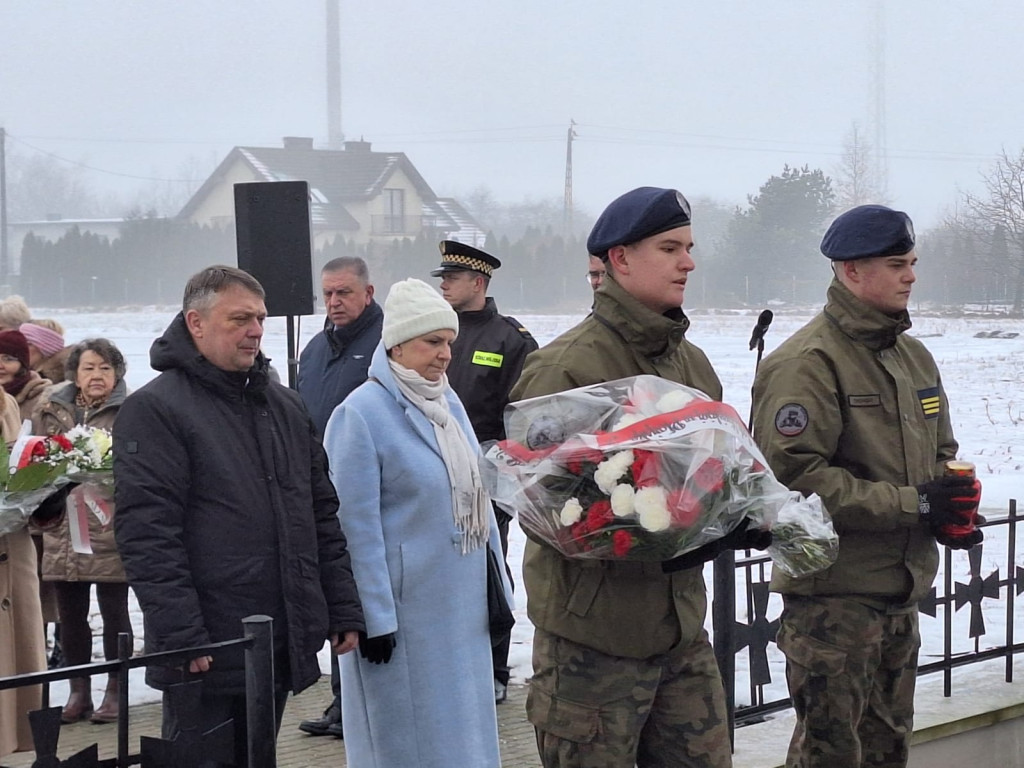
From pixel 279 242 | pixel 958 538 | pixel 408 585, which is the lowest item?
pixel 408 585

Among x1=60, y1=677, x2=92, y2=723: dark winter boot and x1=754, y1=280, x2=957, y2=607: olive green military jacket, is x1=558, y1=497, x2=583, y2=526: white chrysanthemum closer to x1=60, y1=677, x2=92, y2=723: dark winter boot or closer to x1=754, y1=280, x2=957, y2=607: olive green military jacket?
x1=754, y1=280, x2=957, y2=607: olive green military jacket

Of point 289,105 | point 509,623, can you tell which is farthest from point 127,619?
point 289,105

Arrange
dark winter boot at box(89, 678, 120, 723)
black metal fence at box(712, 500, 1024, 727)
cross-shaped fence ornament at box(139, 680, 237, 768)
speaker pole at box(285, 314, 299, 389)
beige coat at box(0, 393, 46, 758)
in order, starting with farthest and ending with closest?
1. speaker pole at box(285, 314, 299, 389)
2. dark winter boot at box(89, 678, 120, 723)
3. beige coat at box(0, 393, 46, 758)
4. black metal fence at box(712, 500, 1024, 727)
5. cross-shaped fence ornament at box(139, 680, 237, 768)

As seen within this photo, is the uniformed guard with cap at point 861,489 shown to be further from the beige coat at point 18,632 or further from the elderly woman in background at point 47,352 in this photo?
the elderly woman in background at point 47,352

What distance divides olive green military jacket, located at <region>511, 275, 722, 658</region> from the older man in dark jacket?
636mm

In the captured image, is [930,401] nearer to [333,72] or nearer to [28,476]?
[28,476]

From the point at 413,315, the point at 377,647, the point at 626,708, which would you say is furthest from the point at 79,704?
the point at 626,708

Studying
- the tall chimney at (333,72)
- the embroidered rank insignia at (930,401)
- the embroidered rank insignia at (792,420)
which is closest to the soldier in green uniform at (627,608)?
the embroidered rank insignia at (792,420)

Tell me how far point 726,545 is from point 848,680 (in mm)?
844

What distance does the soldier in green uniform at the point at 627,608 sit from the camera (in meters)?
3.20

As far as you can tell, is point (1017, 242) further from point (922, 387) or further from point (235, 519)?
point (235, 519)

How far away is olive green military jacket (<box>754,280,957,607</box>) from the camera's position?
3.67m

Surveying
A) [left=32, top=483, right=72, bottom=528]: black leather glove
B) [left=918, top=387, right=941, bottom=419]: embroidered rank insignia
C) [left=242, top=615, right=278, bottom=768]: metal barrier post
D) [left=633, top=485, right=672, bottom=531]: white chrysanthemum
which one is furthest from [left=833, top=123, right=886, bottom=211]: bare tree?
[left=242, top=615, right=278, bottom=768]: metal barrier post

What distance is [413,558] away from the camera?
3.84 m
